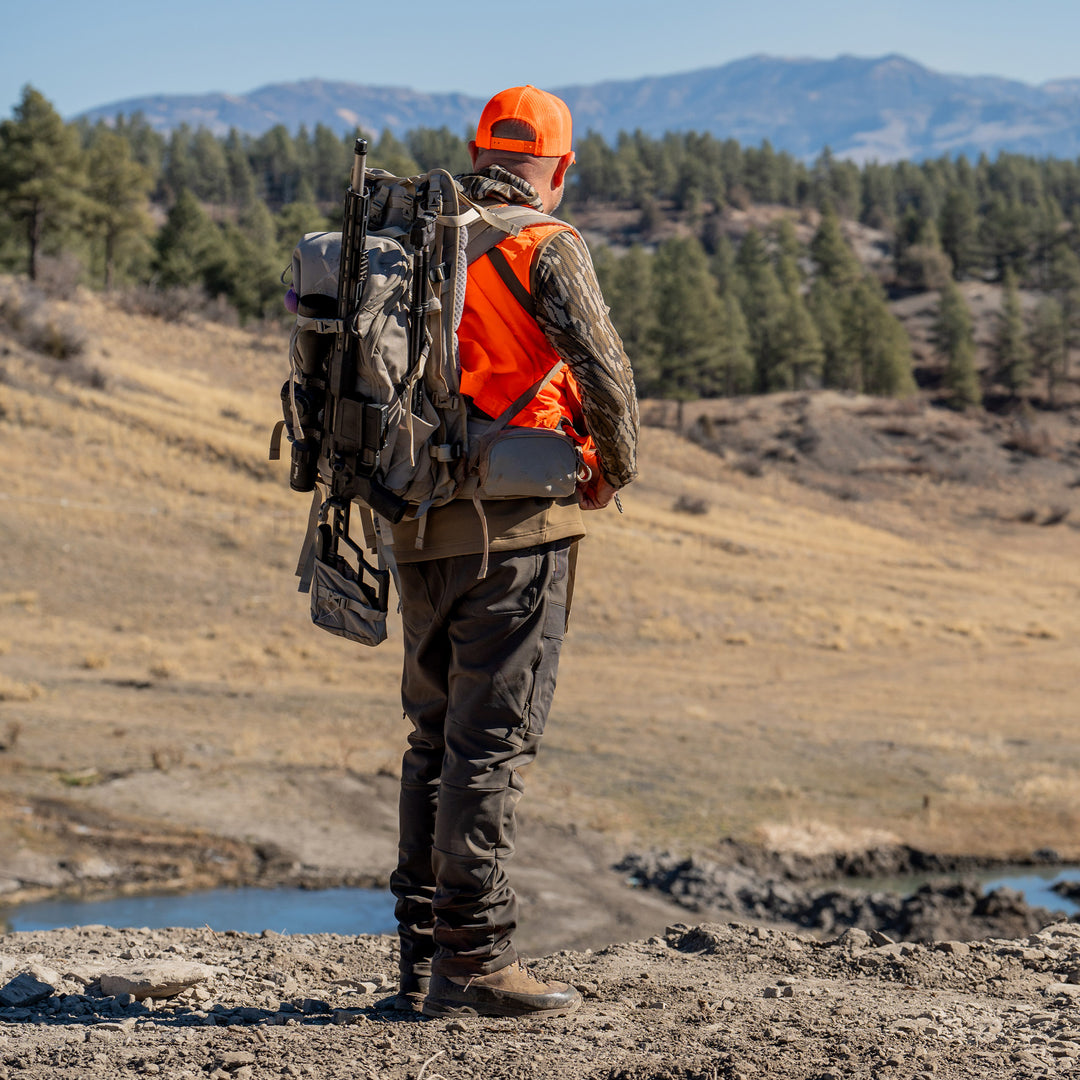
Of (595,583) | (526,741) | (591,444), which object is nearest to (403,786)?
(526,741)

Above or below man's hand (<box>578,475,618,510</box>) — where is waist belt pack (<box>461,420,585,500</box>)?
above

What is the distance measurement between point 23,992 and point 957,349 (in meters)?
73.2

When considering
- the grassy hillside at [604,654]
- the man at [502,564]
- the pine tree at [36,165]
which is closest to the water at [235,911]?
the grassy hillside at [604,654]

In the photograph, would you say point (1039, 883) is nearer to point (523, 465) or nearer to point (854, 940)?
point (854, 940)

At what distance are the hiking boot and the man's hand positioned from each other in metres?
1.29

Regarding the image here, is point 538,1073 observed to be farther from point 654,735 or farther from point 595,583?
point 595,583

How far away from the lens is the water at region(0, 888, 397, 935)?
9.20 metres

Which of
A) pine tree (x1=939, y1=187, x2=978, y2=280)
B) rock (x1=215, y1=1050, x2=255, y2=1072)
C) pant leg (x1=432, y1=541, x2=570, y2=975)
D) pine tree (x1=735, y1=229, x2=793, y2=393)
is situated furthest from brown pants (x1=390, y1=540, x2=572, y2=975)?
pine tree (x1=939, y1=187, x2=978, y2=280)

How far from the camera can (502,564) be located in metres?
3.19

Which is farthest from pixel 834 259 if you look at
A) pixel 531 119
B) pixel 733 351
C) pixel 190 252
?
pixel 531 119

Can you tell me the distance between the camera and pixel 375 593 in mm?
3443

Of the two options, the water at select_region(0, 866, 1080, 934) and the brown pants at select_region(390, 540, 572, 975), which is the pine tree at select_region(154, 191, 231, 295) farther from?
the brown pants at select_region(390, 540, 572, 975)

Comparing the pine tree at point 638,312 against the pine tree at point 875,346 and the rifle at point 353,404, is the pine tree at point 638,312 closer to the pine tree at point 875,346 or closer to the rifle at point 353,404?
the pine tree at point 875,346

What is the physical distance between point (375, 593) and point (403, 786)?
58cm
